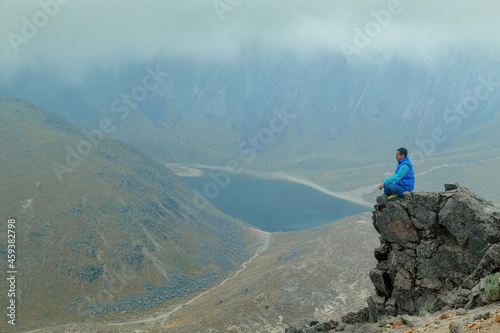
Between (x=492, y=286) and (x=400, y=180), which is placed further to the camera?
(x=400, y=180)

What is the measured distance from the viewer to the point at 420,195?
51.7 ft

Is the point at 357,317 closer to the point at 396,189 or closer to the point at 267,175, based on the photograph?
the point at 396,189

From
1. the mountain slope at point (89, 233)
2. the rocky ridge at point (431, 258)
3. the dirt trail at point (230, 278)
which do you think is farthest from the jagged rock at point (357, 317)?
the mountain slope at point (89, 233)

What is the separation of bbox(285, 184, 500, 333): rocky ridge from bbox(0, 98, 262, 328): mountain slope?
39378 millimetres

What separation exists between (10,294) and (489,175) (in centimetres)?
16578

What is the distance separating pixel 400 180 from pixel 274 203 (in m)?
119

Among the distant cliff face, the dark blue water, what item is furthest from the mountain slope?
the distant cliff face

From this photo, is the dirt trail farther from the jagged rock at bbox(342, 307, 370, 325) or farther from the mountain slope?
the jagged rock at bbox(342, 307, 370, 325)

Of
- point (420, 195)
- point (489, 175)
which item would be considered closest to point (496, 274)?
point (420, 195)

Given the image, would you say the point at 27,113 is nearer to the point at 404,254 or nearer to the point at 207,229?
the point at 207,229

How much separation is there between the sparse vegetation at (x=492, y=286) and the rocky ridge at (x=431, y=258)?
8.1 inches

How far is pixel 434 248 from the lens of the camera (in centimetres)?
1560

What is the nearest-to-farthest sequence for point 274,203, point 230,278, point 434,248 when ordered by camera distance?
point 434,248 < point 230,278 < point 274,203

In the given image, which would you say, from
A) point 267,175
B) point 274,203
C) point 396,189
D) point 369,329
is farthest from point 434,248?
point 267,175
